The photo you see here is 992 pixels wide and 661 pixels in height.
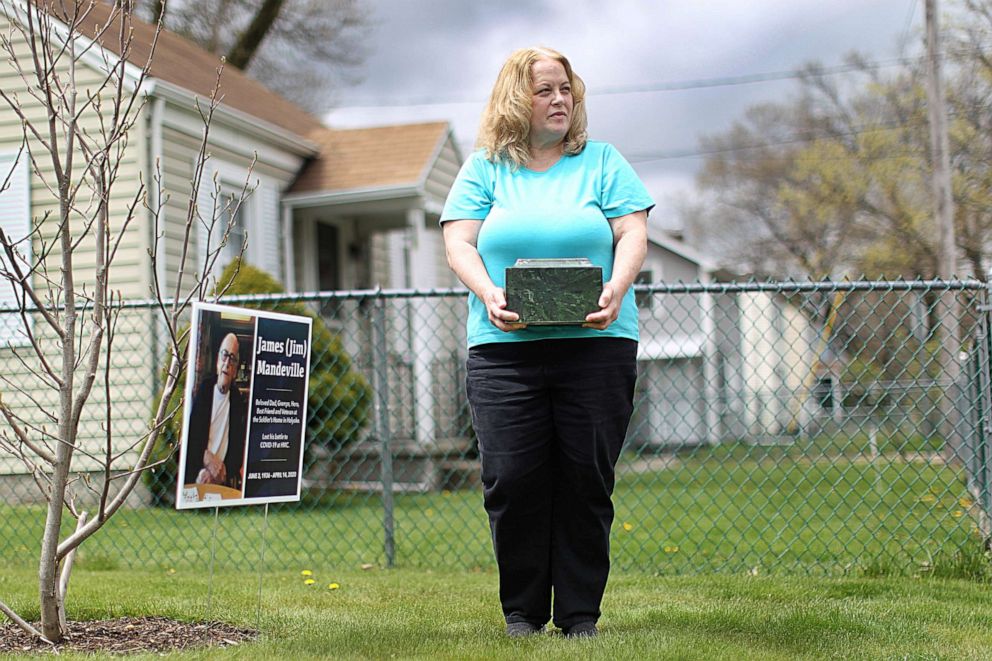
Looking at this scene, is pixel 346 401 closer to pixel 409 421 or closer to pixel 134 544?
pixel 409 421

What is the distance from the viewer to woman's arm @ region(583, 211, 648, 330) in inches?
119

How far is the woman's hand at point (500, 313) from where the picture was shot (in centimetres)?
303

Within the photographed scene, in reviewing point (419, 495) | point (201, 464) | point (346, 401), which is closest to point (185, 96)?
point (346, 401)

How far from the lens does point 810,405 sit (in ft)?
55.3

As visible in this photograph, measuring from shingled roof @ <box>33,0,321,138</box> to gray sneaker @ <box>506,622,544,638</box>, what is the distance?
692 cm

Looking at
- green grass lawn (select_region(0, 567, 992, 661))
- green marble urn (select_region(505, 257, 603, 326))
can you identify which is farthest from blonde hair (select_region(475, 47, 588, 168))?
green grass lawn (select_region(0, 567, 992, 661))

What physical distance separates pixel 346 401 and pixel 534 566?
5.95 meters

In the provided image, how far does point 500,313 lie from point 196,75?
390 inches

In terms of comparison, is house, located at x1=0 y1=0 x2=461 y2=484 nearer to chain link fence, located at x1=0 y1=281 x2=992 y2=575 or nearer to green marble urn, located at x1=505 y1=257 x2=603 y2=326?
chain link fence, located at x1=0 y1=281 x2=992 y2=575

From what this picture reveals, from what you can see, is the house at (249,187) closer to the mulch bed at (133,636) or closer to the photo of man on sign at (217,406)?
the mulch bed at (133,636)

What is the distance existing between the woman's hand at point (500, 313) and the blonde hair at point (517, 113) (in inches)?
20.4

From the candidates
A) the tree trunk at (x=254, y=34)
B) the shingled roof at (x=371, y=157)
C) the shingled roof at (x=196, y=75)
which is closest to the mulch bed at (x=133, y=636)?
the shingled roof at (x=196, y=75)

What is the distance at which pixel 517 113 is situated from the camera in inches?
131

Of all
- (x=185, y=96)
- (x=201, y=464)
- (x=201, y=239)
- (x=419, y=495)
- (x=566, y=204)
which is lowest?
(x=419, y=495)
